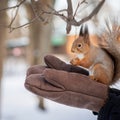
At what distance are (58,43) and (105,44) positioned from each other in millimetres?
11573

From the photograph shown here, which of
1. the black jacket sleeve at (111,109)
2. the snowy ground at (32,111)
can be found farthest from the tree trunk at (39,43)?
the black jacket sleeve at (111,109)

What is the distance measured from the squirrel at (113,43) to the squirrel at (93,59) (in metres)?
0.02

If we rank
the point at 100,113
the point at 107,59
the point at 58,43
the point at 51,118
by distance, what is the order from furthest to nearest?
the point at 58,43, the point at 51,118, the point at 107,59, the point at 100,113

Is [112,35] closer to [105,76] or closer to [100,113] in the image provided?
[105,76]

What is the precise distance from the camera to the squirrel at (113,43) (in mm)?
1383

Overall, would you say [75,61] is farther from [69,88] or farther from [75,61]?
[69,88]

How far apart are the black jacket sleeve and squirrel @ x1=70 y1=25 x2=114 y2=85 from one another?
10 cm

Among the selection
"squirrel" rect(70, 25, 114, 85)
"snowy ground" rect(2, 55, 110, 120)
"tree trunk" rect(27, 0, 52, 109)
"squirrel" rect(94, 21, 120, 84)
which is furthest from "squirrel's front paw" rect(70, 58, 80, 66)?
"tree trunk" rect(27, 0, 52, 109)

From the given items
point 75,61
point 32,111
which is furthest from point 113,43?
point 32,111

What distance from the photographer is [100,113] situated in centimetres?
129

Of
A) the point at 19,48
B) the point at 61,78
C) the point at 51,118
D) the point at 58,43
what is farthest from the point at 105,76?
the point at 58,43

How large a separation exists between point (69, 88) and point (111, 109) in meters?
0.16

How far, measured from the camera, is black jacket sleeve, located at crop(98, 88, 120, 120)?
1.28 meters

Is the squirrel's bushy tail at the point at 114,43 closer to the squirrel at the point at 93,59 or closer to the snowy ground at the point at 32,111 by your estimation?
the squirrel at the point at 93,59
